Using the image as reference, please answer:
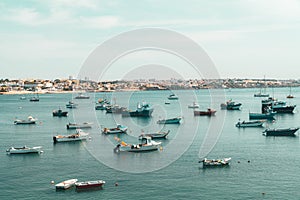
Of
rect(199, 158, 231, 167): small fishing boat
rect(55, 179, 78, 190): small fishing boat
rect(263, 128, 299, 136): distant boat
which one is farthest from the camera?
rect(263, 128, 299, 136): distant boat

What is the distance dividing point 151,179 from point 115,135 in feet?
91.8

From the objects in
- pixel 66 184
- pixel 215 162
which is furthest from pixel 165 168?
pixel 66 184

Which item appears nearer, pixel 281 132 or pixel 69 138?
pixel 69 138

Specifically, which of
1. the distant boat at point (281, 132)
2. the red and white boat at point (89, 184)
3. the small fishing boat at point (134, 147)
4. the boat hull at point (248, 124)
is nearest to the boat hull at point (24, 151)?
the small fishing boat at point (134, 147)

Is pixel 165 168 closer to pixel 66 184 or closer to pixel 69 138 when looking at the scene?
pixel 66 184

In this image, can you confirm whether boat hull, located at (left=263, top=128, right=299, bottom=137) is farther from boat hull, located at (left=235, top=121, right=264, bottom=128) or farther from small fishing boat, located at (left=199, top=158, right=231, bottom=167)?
small fishing boat, located at (left=199, top=158, right=231, bottom=167)

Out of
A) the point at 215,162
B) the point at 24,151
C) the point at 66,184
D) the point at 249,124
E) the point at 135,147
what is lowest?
the point at 66,184

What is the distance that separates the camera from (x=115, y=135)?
209 ft

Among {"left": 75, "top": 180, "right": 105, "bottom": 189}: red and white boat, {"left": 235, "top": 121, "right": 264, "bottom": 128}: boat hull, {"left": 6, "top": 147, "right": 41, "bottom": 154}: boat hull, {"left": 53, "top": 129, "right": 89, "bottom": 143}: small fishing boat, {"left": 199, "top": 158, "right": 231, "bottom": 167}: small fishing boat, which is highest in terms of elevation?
{"left": 235, "top": 121, "right": 264, "bottom": 128}: boat hull

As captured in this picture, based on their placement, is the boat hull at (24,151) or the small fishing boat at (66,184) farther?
the boat hull at (24,151)

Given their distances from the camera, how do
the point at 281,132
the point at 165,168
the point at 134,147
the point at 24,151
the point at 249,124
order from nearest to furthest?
1. the point at 165,168
2. the point at 24,151
3. the point at 134,147
4. the point at 281,132
5. the point at 249,124

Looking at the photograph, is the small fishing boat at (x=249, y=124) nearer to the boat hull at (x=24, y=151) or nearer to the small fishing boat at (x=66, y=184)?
the boat hull at (x=24, y=151)

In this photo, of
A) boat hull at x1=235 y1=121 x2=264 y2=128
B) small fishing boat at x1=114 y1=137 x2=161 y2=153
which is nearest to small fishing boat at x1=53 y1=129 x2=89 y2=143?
small fishing boat at x1=114 y1=137 x2=161 y2=153

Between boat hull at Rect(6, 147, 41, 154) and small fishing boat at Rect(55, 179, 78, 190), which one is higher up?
boat hull at Rect(6, 147, 41, 154)
